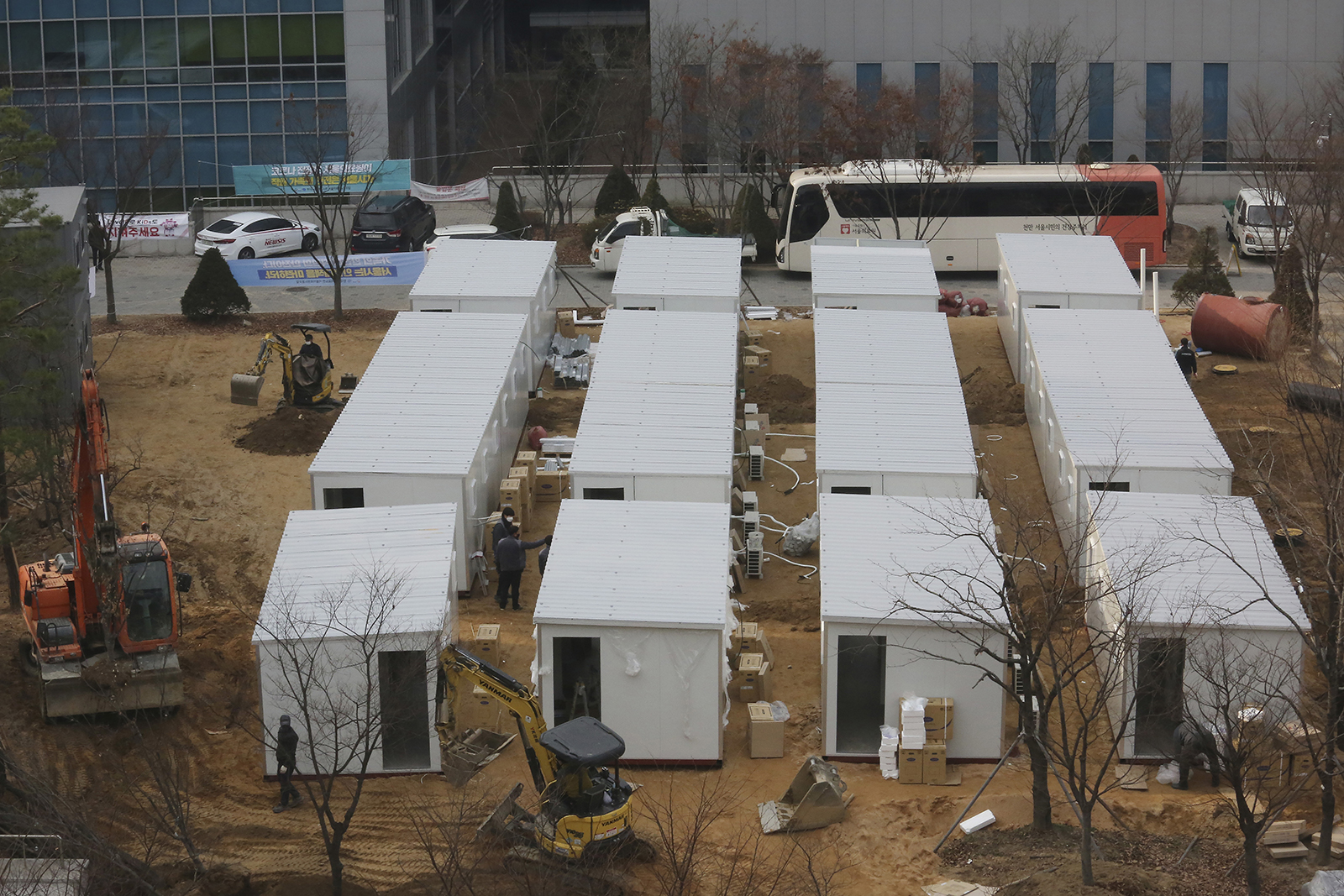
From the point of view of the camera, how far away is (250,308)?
42219mm

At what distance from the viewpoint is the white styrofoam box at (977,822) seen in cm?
2106

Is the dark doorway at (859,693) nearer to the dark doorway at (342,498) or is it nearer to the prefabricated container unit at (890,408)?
the prefabricated container unit at (890,408)

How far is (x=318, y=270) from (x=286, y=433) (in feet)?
40.3

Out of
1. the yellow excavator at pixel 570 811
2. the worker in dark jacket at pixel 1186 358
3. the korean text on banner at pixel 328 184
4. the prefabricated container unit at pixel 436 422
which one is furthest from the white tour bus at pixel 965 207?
the yellow excavator at pixel 570 811

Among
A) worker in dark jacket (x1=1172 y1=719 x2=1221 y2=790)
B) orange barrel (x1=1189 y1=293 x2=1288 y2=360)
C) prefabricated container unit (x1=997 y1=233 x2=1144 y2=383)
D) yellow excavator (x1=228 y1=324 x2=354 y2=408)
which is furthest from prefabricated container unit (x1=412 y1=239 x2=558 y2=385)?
worker in dark jacket (x1=1172 y1=719 x2=1221 y2=790)

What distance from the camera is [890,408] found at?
1211 inches

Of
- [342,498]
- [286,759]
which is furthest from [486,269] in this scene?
[286,759]

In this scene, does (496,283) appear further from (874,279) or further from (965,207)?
(965,207)

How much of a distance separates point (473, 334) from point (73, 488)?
11209 mm

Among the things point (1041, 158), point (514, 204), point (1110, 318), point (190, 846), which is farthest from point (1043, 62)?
point (190, 846)

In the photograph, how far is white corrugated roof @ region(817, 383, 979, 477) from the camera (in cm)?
2858

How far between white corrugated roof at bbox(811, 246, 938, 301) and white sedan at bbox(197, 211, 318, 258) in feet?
52.4

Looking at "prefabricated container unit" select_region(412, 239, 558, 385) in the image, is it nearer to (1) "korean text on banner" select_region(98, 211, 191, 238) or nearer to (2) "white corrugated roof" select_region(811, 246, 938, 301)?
(2) "white corrugated roof" select_region(811, 246, 938, 301)

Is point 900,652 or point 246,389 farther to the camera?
point 246,389
